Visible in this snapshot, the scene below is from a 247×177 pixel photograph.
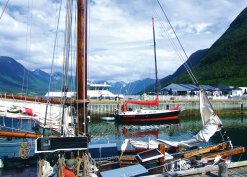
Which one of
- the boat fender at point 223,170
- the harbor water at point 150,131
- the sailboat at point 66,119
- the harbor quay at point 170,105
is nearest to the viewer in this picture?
the boat fender at point 223,170

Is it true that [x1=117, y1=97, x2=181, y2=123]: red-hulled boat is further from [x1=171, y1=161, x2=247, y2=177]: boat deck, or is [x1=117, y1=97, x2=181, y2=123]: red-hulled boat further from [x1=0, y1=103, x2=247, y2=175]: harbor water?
[x1=171, y1=161, x2=247, y2=177]: boat deck

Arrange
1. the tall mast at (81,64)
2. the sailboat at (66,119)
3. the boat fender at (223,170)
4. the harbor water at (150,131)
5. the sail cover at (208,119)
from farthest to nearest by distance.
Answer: the harbor water at (150,131) → the sail cover at (208,119) → the tall mast at (81,64) → the sailboat at (66,119) → the boat fender at (223,170)

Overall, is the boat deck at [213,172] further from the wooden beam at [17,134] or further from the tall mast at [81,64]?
the wooden beam at [17,134]

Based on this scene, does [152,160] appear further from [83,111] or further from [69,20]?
[69,20]

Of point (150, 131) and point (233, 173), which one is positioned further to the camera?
point (150, 131)

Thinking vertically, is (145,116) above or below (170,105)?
below

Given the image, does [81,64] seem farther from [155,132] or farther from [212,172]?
[155,132]

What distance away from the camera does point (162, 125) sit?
253 feet

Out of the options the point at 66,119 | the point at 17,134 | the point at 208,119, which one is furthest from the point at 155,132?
the point at 66,119

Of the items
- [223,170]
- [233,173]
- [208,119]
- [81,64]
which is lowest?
[233,173]

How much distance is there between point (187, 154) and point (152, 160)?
2.70 meters

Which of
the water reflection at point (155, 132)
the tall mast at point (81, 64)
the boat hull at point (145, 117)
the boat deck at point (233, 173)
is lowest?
the water reflection at point (155, 132)

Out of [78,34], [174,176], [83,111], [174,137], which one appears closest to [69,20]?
[78,34]

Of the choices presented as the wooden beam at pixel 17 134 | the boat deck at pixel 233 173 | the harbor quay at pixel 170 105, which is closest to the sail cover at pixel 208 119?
the boat deck at pixel 233 173
